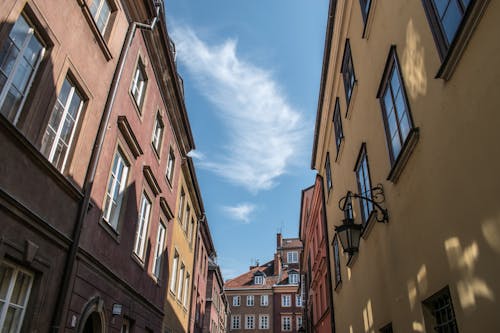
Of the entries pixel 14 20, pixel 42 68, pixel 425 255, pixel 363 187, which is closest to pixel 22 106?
pixel 42 68

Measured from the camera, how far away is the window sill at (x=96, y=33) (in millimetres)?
7984

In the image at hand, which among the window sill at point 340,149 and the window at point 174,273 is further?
the window at point 174,273

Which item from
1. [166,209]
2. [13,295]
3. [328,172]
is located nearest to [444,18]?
[13,295]

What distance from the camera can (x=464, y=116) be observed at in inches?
157

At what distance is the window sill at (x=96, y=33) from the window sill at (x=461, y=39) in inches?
263

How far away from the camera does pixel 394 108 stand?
255 inches

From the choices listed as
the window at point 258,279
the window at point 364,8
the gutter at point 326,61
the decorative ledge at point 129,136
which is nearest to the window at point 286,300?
the window at point 258,279

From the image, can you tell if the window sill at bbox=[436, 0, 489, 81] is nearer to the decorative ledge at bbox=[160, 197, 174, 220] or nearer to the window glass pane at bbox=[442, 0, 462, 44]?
the window glass pane at bbox=[442, 0, 462, 44]

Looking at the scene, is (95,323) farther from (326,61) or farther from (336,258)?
(326,61)

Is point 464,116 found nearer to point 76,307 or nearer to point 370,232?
point 370,232

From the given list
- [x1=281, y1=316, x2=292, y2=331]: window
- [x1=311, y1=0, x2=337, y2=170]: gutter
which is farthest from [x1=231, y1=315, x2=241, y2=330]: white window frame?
[x1=311, y1=0, x2=337, y2=170]: gutter

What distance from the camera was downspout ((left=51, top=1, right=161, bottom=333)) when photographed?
6.94m

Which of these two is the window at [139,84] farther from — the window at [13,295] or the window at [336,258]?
the window at [336,258]

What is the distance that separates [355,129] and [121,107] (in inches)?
225
